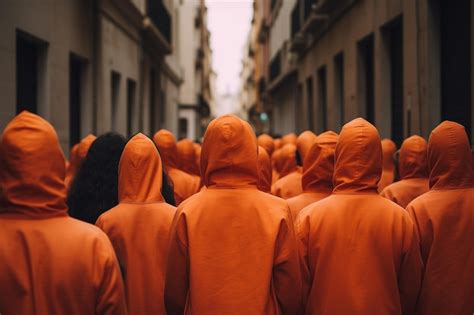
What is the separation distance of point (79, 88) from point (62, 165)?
44.9 feet

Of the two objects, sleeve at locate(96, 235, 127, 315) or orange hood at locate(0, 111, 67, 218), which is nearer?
orange hood at locate(0, 111, 67, 218)

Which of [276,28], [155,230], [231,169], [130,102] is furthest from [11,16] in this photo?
[276,28]

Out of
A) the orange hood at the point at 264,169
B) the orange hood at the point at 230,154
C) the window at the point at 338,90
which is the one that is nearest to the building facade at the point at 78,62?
the orange hood at the point at 264,169

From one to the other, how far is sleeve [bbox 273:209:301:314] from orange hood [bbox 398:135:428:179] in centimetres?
347

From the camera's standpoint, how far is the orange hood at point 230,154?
381 centimetres

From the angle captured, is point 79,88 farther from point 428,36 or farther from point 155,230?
point 155,230

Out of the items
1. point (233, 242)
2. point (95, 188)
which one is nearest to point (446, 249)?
point (233, 242)

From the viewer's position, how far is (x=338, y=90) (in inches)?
835

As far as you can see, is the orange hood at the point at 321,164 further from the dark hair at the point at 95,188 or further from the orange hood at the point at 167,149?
the orange hood at the point at 167,149

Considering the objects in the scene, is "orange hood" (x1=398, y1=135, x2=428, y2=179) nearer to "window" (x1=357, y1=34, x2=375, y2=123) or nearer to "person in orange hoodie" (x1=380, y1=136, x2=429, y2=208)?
"person in orange hoodie" (x1=380, y1=136, x2=429, y2=208)

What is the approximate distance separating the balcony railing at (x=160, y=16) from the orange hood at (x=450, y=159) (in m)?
21.5

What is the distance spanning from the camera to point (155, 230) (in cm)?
483

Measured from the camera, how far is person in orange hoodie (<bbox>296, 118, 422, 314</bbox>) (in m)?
4.21

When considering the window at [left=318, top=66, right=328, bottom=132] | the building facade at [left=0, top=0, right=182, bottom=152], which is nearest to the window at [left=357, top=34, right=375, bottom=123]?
the building facade at [left=0, top=0, right=182, bottom=152]
